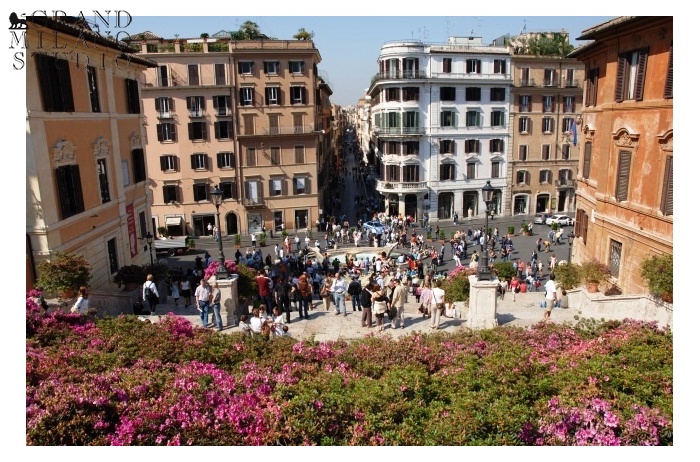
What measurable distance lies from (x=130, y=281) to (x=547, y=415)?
50.0ft

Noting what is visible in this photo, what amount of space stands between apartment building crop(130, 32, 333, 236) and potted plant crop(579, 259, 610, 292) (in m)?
28.9

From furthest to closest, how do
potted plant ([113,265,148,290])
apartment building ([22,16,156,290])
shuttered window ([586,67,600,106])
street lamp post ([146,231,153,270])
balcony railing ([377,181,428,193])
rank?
1. balcony railing ([377,181,428,193])
2. street lamp post ([146,231,153,270])
3. shuttered window ([586,67,600,106])
4. potted plant ([113,265,148,290])
5. apartment building ([22,16,156,290])

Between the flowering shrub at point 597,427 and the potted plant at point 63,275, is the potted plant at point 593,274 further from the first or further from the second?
the potted plant at point 63,275

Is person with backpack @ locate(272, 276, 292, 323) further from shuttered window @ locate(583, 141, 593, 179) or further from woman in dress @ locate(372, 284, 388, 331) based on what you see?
shuttered window @ locate(583, 141, 593, 179)

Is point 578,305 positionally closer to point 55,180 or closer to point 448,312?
point 448,312

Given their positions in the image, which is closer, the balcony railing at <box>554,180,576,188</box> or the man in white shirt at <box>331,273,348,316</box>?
the man in white shirt at <box>331,273,348,316</box>

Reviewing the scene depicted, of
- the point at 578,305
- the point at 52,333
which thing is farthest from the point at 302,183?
the point at 52,333

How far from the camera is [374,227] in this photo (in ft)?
136

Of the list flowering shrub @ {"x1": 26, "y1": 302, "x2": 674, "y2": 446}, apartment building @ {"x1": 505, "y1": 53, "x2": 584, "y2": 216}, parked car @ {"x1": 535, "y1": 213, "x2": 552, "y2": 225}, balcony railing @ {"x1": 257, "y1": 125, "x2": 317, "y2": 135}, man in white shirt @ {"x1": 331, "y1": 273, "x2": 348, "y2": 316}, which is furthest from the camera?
apartment building @ {"x1": 505, "y1": 53, "x2": 584, "y2": 216}

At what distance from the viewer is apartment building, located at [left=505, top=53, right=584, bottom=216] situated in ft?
154

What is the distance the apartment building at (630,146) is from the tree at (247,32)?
28.2 meters

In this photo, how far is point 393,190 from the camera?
47.1 metres

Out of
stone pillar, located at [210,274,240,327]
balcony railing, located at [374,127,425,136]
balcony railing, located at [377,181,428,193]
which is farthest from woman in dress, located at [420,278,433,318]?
balcony railing, located at [374,127,425,136]
